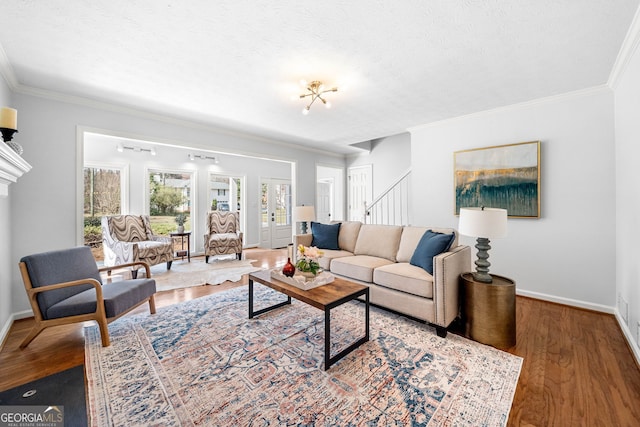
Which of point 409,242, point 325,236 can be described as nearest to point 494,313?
point 409,242

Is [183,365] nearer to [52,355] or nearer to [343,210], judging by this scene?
[52,355]

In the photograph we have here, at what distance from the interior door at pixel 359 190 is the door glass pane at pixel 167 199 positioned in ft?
12.9

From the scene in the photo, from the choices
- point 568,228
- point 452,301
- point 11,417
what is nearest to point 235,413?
point 11,417

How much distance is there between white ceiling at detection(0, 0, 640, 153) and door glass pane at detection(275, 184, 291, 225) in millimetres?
4040

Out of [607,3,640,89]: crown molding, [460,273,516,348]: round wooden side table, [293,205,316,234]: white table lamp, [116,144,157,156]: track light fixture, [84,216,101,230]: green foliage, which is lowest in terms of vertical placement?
[460,273,516,348]: round wooden side table

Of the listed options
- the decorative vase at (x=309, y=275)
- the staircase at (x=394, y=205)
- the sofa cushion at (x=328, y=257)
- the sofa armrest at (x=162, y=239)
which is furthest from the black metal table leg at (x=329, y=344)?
the sofa armrest at (x=162, y=239)

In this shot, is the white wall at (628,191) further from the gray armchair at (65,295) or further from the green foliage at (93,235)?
the green foliage at (93,235)

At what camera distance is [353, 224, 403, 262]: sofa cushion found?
10.9 feet

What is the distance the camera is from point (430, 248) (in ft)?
8.41

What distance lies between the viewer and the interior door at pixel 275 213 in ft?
23.0

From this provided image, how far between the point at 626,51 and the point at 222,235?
5.93 metres

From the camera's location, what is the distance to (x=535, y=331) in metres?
2.43

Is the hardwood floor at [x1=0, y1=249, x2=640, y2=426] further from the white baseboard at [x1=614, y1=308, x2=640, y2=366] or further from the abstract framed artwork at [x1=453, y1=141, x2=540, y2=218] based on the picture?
the abstract framed artwork at [x1=453, y1=141, x2=540, y2=218]

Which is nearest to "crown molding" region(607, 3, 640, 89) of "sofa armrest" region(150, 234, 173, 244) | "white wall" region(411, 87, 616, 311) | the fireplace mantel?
"white wall" region(411, 87, 616, 311)
